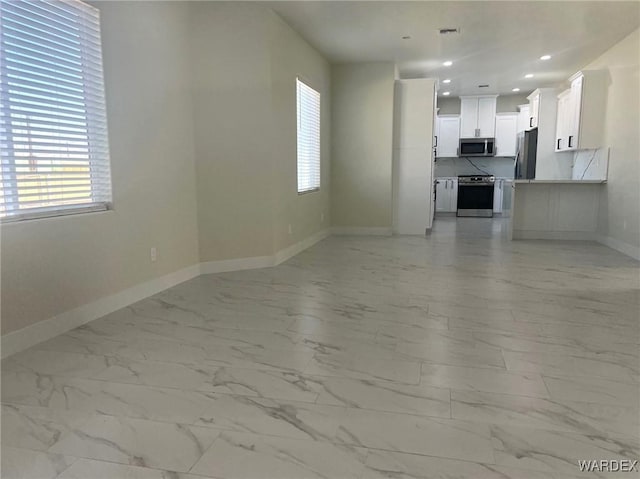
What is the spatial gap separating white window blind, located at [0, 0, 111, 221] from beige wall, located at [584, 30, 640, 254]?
5784 mm

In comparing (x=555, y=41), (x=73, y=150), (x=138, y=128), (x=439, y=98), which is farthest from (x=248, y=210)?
(x=439, y=98)

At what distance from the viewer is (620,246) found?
6016mm

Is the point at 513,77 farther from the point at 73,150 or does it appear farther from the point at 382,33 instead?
the point at 73,150

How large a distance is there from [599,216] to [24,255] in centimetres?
698

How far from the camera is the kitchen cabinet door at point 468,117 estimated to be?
10.6 metres

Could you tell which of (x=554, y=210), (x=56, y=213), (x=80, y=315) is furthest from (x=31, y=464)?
(x=554, y=210)

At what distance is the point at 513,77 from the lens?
841cm

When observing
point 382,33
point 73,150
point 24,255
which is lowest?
point 24,255

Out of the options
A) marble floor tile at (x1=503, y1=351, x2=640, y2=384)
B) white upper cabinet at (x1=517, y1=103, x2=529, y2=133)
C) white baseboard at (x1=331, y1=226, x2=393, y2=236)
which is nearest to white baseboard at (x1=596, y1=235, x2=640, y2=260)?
white baseboard at (x1=331, y1=226, x2=393, y2=236)

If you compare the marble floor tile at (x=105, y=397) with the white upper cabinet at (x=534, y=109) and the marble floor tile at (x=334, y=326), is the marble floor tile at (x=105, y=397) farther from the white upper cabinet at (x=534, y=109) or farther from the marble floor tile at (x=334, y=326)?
the white upper cabinet at (x=534, y=109)

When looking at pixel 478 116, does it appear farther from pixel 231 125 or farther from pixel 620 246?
pixel 231 125

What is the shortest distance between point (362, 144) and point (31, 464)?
645 cm

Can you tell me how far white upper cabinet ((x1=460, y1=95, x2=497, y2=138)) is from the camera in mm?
10539

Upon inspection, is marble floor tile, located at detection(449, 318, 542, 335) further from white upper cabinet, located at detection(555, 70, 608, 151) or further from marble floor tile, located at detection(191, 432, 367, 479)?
white upper cabinet, located at detection(555, 70, 608, 151)
